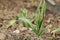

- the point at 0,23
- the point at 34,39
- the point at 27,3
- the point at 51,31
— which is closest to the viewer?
the point at 34,39

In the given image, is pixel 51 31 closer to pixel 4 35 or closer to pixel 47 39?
pixel 47 39

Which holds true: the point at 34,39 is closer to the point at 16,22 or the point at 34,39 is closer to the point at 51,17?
the point at 16,22

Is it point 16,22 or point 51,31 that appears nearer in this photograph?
point 51,31

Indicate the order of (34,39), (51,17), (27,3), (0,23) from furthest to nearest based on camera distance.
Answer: (27,3) → (51,17) → (0,23) → (34,39)

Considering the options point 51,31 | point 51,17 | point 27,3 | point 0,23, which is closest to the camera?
point 51,31

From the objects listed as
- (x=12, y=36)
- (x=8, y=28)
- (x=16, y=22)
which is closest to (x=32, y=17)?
(x=16, y=22)

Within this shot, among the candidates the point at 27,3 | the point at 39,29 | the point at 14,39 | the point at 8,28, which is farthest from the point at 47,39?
the point at 27,3
